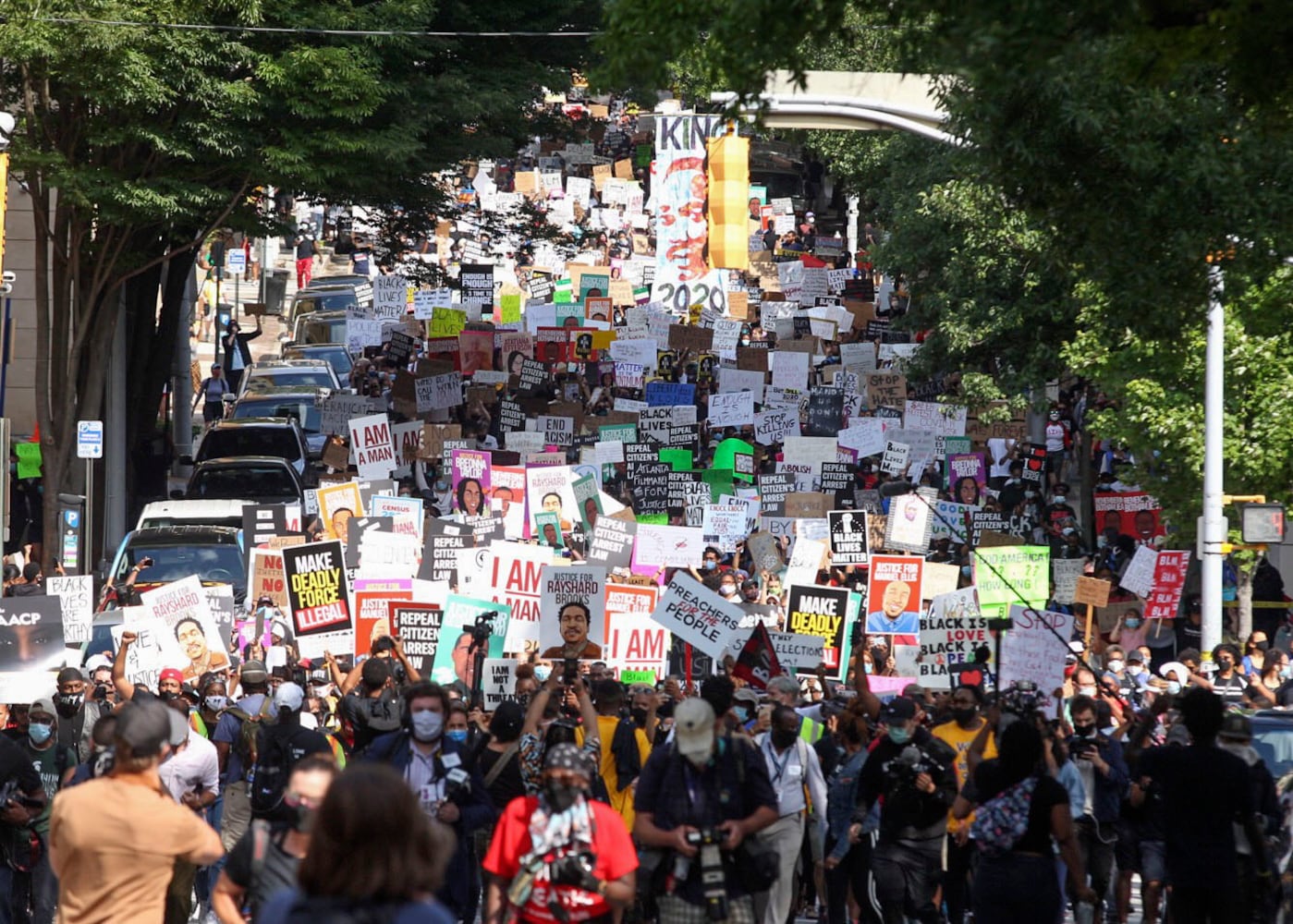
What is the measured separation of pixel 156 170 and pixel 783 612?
956 centimetres

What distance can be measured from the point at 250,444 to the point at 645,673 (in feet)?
41.9

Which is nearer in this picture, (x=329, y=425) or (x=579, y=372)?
(x=329, y=425)

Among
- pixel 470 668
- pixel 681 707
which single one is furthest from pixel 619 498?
pixel 681 707

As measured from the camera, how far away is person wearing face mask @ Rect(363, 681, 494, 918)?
9.32 m

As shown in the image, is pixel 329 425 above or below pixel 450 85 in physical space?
below

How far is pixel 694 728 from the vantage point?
8.29m

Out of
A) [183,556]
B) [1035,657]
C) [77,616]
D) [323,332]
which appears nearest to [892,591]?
[1035,657]

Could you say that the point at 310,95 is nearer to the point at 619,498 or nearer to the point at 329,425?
the point at 619,498

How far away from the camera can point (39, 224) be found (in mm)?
24906

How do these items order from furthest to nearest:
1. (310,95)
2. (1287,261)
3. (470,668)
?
(310,95) → (470,668) → (1287,261)

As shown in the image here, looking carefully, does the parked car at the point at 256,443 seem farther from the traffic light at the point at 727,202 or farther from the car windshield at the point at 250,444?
the traffic light at the point at 727,202

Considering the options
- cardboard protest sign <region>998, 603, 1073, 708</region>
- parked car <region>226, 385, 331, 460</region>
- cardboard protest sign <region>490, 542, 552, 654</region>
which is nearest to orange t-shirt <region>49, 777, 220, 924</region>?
cardboard protest sign <region>998, 603, 1073, 708</region>

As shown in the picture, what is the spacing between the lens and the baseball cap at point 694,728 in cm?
827

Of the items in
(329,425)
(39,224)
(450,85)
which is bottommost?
(329,425)
